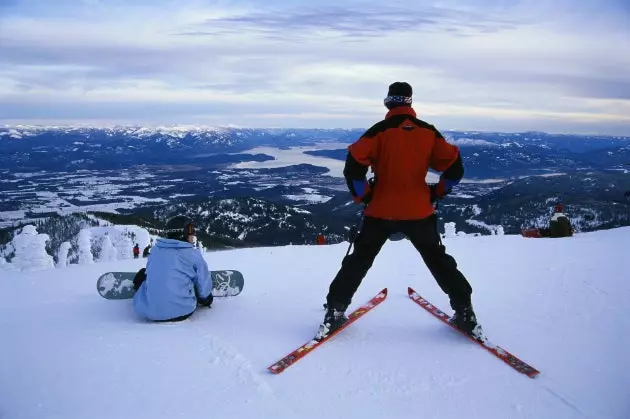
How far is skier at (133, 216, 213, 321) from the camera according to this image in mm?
4410

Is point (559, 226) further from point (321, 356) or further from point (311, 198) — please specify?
point (311, 198)

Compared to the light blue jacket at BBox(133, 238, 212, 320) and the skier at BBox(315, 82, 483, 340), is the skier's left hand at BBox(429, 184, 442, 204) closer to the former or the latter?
the skier at BBox(315, 82, 483, 340)

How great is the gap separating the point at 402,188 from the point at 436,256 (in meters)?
0.65

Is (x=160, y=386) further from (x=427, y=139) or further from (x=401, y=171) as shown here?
(x=427, y=139)

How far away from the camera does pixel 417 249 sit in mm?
3895

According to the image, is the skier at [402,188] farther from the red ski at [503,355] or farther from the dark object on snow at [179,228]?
the dark object on snow at [179,228]

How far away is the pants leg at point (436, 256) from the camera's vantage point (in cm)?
383

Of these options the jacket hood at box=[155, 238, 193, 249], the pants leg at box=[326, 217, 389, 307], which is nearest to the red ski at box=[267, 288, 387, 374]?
the pants leg at box=[326, 217, 389, 307]

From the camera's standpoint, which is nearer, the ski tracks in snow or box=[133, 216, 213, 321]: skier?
the ski tracks in snow

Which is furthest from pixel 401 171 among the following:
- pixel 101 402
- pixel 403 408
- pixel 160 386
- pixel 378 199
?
pixel 101 402

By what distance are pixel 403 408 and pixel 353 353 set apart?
894 mm

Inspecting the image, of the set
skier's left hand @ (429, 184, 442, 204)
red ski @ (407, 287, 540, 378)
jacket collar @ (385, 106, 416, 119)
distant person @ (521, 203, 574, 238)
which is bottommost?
distant person @ (521, 203, 574, 238)

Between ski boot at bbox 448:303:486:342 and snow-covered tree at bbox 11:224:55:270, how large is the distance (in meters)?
12.5

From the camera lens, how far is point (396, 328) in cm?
438
